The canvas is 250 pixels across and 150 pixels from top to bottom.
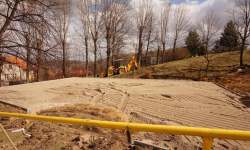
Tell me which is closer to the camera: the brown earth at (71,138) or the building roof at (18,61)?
the brown earth at (71,138)

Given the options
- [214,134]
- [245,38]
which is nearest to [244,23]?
[245,38]

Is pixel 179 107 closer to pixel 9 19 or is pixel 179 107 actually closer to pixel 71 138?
pixel 71 138

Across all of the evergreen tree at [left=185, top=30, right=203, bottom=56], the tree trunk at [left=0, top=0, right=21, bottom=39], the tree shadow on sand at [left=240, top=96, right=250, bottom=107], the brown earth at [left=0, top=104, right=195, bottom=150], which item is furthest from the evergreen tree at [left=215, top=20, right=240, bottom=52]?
the tree trunk at [left=0, top=0, right=21, bottom=39]

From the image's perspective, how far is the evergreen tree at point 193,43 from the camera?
34250 mm

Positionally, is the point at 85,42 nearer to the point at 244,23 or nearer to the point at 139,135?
the point at 244,23

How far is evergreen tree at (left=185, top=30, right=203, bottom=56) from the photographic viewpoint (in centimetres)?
3425

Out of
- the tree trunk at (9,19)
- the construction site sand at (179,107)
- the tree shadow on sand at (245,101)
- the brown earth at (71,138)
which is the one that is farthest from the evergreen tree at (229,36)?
the tree trunk at (9,19)

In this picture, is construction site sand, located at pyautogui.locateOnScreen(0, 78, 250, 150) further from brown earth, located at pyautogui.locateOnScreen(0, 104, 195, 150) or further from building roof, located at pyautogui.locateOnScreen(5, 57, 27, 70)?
building roof, located at pyautogui.locateOnScreen(5, 57, 27, 70)

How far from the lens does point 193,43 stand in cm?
3444

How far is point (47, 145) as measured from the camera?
3094 mm

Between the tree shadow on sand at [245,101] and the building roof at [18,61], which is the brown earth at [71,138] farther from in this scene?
the tree shadow on sand at [245,101]

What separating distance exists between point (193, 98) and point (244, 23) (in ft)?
41.2

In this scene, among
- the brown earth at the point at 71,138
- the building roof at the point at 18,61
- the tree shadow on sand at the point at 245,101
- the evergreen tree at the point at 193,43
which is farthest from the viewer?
the evergreen tree at the point at 193,43

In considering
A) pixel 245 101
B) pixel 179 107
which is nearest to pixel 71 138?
pixel 179 107
